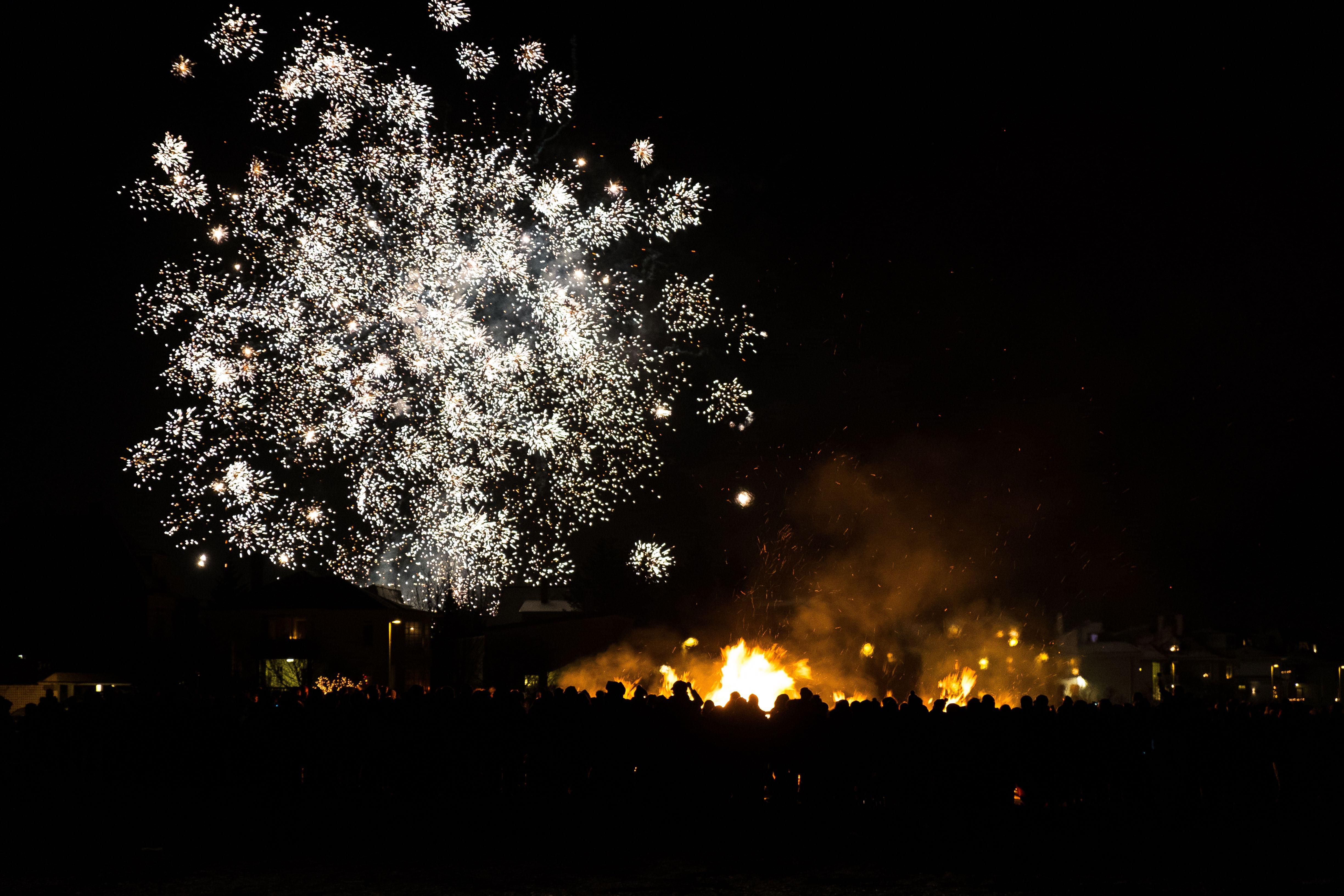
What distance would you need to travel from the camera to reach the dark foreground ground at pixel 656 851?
9.09m

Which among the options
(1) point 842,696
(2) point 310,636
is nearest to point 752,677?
(1) point 842,696

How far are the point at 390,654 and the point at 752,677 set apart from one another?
2789 cm

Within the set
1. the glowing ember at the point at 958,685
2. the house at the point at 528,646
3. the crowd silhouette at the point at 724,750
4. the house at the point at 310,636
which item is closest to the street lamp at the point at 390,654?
the house at the point at 310,636

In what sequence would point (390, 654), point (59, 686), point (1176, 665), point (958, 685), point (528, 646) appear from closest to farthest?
1. point (958, 685)
2. point (59, 686)
3. point (390, 654)
4. point (528, 646)
5. point (1176, 665)

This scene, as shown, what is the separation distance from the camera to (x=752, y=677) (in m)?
22.3

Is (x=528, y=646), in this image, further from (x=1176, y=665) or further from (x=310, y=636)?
(x=1176, y=665)

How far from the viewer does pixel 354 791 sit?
13.7 metres

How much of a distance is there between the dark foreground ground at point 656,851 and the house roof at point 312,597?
34.3 metres

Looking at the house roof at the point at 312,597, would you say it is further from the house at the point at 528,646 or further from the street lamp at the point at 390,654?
the house at the point at 528,646

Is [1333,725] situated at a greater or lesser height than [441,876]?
greater

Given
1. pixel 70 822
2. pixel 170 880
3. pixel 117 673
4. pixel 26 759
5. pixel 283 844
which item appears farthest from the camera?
pixel 117 673

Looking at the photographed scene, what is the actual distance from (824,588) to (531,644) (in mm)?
19975

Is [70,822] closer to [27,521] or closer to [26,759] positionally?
[26,759]

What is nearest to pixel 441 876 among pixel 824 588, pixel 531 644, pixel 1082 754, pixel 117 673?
pixel 1082 754
